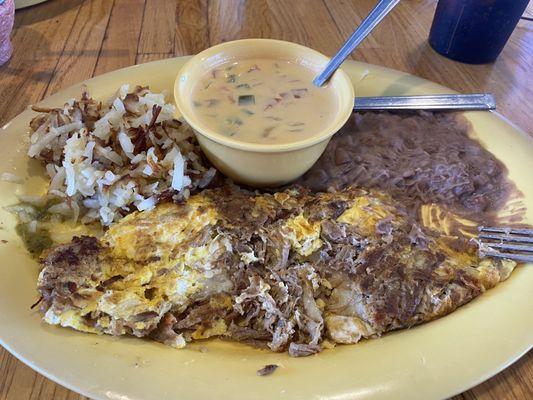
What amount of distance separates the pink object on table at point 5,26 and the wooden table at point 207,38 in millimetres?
63

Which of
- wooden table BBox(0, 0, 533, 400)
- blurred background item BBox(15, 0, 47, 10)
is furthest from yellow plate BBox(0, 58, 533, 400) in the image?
blurred background item BBox(15, 0, 47, 10)

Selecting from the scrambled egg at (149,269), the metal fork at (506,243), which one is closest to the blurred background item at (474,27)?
the metal fork at (506,243)

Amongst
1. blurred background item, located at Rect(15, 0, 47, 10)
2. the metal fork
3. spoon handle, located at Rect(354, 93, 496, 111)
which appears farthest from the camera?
blurred background item, located at Rect(15, 0, 47, 10)

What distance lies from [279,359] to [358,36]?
1.18 m

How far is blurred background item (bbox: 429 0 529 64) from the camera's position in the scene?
236cm

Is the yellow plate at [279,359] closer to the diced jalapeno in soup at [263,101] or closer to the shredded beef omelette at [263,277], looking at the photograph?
the shredded beef omelette at [263,277]

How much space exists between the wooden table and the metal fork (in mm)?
861

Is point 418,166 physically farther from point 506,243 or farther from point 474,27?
point 474,27

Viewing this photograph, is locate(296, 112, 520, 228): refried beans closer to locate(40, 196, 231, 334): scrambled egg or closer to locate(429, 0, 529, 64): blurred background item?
locate(40, 196, 231, 334): scrambled egg

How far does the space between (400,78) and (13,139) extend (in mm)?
1688

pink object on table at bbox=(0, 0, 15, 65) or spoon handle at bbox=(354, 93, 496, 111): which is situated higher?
spoon handle at bbox=(354, 93, 496, 111)

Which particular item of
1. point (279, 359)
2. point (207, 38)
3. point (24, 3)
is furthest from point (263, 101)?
point (24, 3)

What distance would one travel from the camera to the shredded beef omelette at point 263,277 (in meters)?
1.34

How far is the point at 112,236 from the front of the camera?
1490mm
